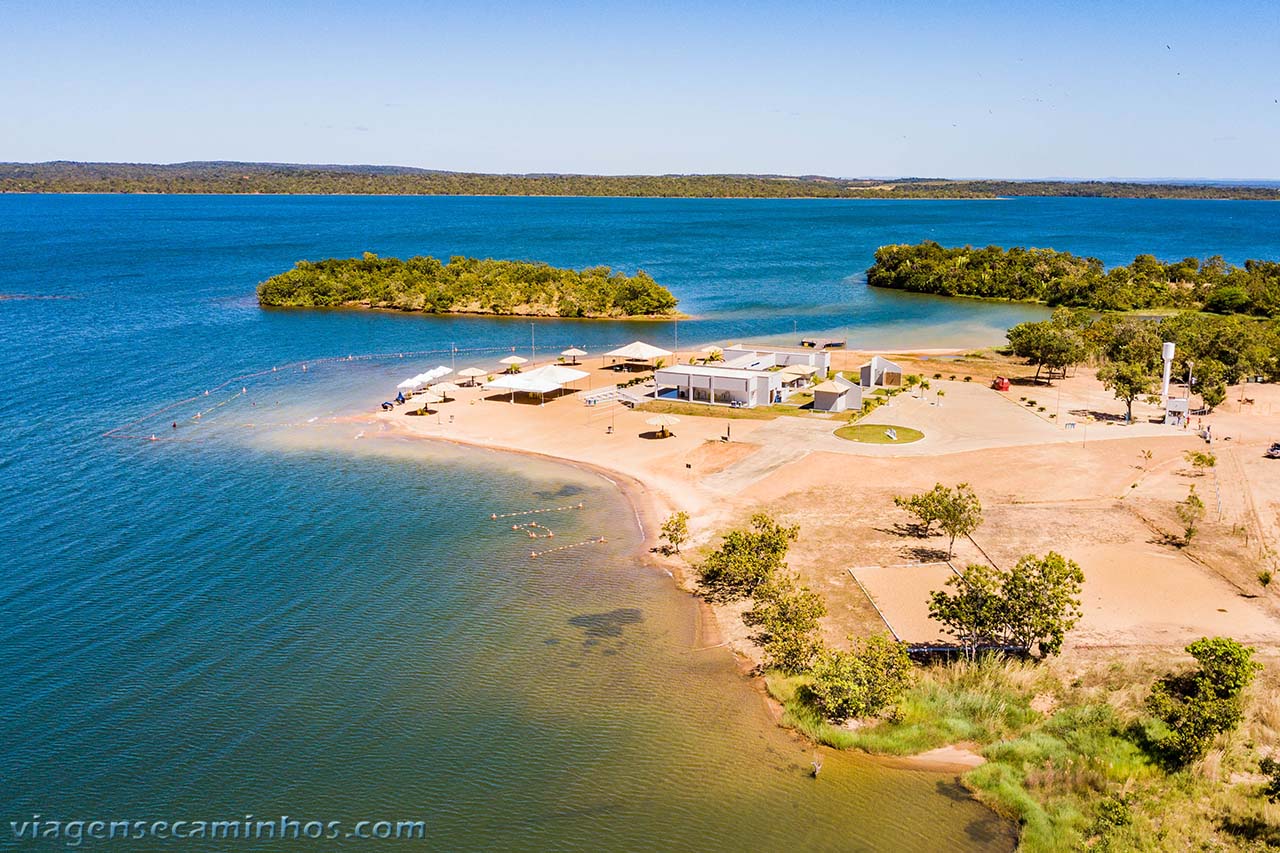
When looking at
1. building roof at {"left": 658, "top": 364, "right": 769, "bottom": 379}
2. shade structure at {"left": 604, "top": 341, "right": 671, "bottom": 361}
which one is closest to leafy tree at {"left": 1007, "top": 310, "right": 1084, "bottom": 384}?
building roof at {"left": 658, "top": 364, "right": 769, "bottom": 379}

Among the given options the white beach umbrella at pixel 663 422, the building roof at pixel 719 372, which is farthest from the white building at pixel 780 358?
the white beach umbrella at pixel 663 422

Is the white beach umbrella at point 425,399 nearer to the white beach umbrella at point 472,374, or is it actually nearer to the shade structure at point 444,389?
the shade structure at point 444,389

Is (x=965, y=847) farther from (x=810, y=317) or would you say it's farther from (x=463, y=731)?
(x=810, y=317)

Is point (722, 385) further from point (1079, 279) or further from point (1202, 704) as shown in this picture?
point (1079, 279)

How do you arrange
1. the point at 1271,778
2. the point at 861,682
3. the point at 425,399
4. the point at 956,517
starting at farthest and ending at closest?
the point at 425,399 → the point at 956,517 → the point at 861,682 → the point at 1271,778

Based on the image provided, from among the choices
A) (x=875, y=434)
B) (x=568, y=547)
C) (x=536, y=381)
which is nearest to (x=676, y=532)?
(x=568, y=547)

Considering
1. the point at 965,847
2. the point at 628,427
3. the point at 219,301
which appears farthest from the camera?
the point at 219,301

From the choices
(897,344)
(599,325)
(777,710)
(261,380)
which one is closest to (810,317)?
(897,344)
